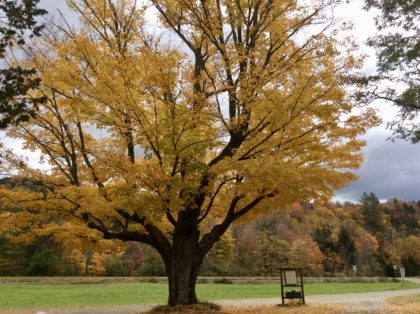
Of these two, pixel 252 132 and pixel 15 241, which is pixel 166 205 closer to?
pixel 252 132

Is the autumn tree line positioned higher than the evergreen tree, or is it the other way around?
the evergreen tree

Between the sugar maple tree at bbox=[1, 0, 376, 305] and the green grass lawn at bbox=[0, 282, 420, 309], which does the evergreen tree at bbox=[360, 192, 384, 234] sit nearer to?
the green grass lawn at bbox=[0, 282, 420, 309]

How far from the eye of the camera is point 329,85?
10484mm

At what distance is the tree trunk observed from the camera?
12.5 meters

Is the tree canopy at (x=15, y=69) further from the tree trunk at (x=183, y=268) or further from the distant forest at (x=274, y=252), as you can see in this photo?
the distant forest at (x=274, y=252)

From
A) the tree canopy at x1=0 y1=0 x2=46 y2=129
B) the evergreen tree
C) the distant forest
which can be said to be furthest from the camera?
the evergreen tree

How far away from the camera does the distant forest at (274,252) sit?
164 feet

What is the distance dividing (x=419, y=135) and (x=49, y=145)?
32.6 ft

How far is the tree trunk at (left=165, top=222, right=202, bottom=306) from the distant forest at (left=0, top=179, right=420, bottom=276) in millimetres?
14244

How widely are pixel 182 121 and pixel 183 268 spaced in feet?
15.6

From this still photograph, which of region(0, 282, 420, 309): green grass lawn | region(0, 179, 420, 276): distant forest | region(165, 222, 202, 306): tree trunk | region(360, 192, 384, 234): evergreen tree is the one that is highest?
region(360, 192, 384, 234): evergreen tree

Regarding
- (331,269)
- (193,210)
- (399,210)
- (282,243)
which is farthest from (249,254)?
(399,210)

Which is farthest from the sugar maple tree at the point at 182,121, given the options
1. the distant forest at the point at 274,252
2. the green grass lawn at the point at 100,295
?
the distant forest at the point at 274,252

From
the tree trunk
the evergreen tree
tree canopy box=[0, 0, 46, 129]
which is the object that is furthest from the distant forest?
tree canopy box=[0, 0, 46, 129]
